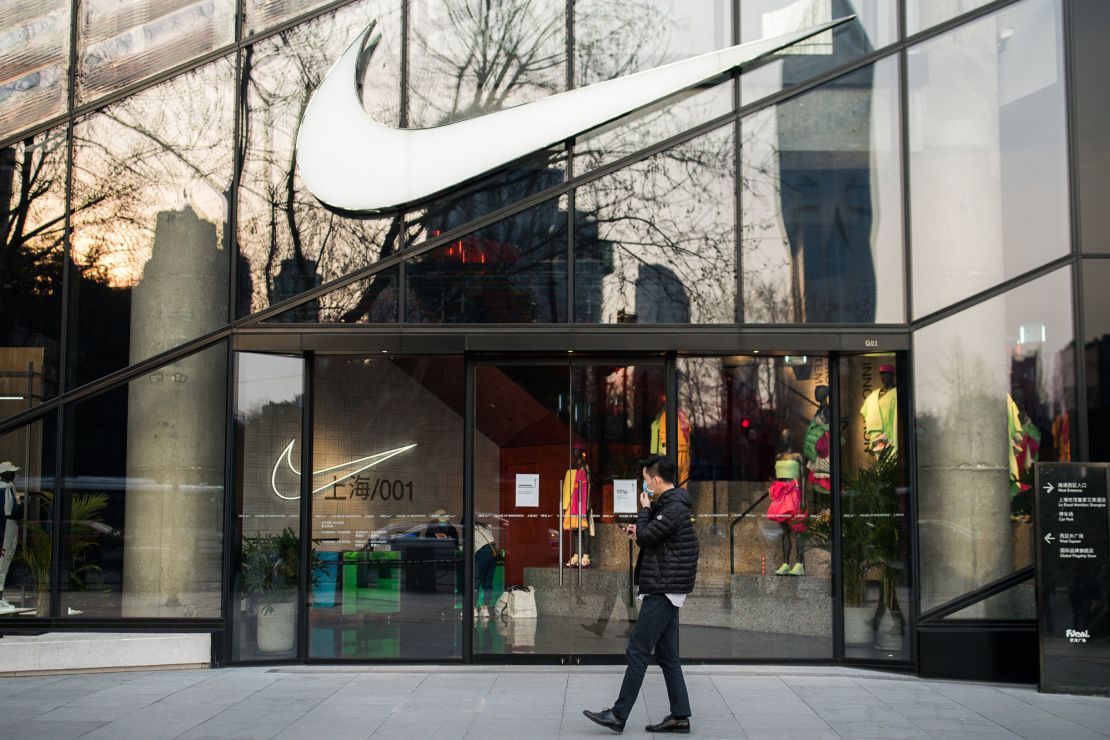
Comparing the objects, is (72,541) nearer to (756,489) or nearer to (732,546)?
(732,546)

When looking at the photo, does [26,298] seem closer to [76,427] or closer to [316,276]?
[76,427]

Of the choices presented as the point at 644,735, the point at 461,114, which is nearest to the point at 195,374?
the point at 461,114

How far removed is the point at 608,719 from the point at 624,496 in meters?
3.21

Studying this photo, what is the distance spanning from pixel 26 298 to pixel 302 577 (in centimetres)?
379

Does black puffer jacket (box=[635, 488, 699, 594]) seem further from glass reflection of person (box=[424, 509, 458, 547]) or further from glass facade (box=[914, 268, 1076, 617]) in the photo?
glass facade (box=[914, 268, 1076, 617])

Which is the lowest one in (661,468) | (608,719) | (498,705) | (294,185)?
(498,705)

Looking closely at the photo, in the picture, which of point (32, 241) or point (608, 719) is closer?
point (608, 719)

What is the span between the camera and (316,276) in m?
11.2

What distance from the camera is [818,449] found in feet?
36.9

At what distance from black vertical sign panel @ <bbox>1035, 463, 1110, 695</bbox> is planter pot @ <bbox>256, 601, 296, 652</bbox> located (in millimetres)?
6648

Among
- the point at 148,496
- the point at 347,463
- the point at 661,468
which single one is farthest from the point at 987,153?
the point at 148,496

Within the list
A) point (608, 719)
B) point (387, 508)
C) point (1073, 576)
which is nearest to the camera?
point (608, 719)

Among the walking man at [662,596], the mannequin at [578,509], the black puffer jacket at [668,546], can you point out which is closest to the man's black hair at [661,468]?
the walking man at [662,596]

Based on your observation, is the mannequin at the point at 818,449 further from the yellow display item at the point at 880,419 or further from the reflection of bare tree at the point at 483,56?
the reflection of bare tree at the point at 483,56
